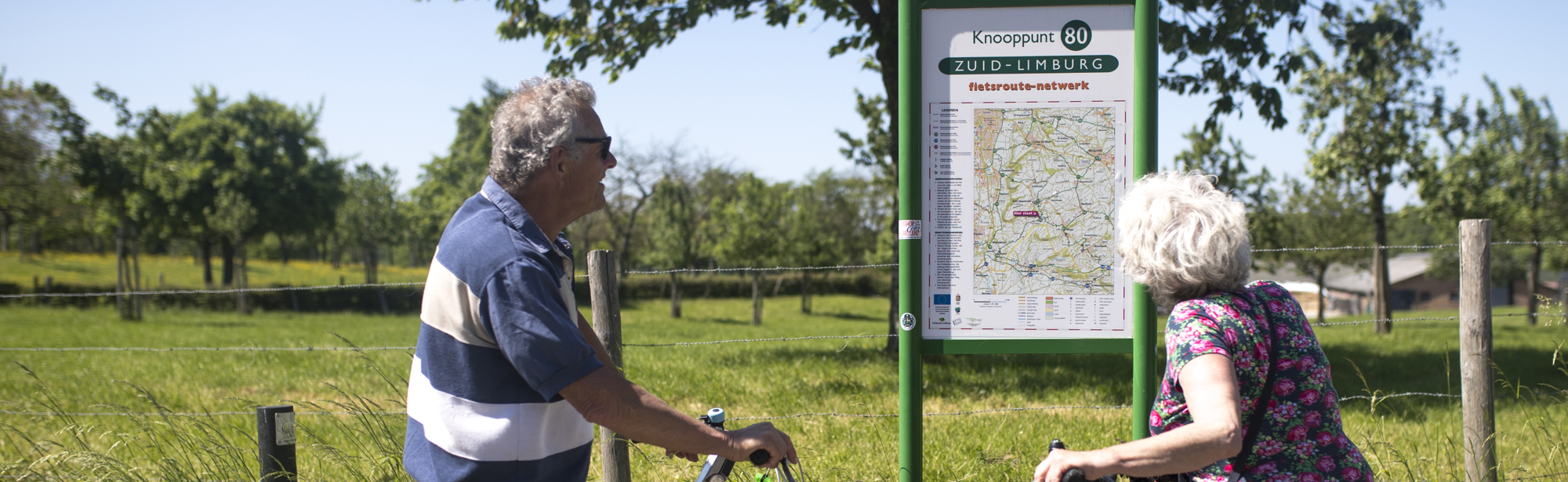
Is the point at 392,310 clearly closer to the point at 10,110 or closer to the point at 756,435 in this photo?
the point at 10,110

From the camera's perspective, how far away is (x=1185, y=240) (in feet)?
6.45

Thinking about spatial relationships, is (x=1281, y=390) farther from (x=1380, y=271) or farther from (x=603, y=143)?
(x=1380, y=271)

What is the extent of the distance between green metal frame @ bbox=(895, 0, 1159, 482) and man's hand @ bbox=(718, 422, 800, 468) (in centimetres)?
120

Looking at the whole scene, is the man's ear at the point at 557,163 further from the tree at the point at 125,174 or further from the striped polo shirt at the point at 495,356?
the tree at the point at 125,174

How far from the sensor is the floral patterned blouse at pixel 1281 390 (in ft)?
6.23

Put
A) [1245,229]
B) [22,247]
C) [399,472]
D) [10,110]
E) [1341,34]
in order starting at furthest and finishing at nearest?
[22,247], [10,110], [1341,34], [399,472], [1245,229]

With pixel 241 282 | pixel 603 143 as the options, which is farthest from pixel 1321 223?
pixel 241 282

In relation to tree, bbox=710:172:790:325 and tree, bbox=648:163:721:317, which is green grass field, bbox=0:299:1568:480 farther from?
tree, bbox=648:163:721:317

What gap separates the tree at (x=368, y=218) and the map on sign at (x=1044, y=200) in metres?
49.5

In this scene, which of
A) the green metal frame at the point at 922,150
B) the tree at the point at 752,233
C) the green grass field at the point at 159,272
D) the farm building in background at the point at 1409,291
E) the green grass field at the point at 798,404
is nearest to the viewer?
the green metal frame at the point at 922,150

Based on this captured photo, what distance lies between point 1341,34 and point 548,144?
10750 mm

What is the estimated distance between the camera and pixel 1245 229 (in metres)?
2.01

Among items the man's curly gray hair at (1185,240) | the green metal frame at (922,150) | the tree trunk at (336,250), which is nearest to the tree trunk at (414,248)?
the tree trunk at (336,250)

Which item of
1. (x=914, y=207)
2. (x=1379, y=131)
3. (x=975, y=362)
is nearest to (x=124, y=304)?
(x=975, y=362)
